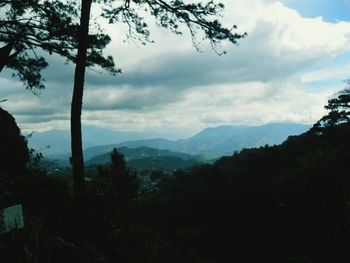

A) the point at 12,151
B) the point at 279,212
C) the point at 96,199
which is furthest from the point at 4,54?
the point at 279,212

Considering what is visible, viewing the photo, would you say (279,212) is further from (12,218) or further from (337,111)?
(12,218)

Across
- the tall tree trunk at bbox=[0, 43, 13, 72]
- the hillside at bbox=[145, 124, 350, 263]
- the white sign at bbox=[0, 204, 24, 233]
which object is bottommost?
the hillside at bbox=[145, 124, 350, 263]

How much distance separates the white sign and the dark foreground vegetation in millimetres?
118

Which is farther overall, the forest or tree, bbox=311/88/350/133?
tree, bbox=311/88/350/133

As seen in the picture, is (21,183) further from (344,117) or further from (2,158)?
(344,117)

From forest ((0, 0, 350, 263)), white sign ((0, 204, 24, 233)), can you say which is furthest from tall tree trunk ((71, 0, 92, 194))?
white sign ((0, 204, 24, 233))

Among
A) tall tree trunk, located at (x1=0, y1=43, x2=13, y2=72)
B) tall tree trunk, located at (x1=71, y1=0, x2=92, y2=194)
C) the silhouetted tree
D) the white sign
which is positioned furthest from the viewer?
tall tree trunk, located at (x1=0, y1=43, x2=13, y2=72)

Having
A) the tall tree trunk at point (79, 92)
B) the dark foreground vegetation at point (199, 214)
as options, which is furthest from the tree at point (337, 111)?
the tall tree trunk at point (79, 92)

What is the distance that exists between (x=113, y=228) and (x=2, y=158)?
3.79m

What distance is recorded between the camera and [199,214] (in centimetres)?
4453

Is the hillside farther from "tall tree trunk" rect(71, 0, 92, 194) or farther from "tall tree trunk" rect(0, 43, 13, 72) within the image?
"tall tree trunk" rect(0, 43, 13, 72)

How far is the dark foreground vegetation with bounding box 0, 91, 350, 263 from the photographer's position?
5961mm

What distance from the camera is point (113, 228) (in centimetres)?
666

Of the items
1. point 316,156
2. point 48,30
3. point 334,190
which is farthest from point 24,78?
point 316,156
